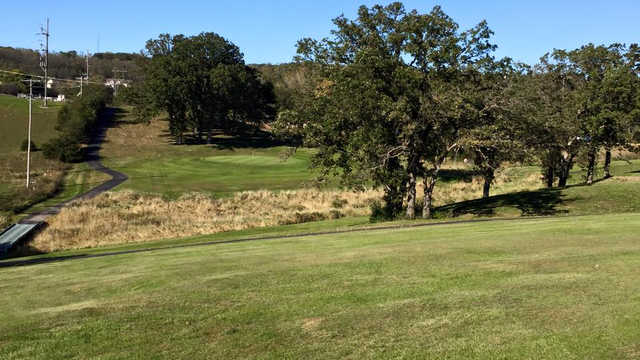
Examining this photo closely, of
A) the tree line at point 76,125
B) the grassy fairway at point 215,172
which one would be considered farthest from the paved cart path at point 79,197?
the tree line at point 76,125

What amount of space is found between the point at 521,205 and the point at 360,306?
30.4 m

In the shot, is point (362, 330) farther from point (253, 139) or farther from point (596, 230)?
point (253, 139)

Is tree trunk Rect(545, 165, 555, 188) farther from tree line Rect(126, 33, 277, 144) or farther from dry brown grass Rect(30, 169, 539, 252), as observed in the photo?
tree line Rect(126, 33, 277, 144)

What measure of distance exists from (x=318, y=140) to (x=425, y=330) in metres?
30.6

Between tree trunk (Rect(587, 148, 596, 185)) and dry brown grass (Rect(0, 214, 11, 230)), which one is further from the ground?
tree trunk (Rect(587, 148, 596, 185))

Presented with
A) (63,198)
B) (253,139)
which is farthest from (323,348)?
(253,139)

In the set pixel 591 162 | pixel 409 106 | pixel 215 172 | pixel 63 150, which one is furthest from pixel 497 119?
pixel 63 150

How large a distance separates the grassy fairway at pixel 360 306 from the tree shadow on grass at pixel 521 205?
60.9ft

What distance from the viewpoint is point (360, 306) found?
428 inches

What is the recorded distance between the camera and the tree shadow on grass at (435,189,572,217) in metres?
36.3

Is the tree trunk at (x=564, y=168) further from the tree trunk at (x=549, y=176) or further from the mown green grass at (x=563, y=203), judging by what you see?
the mown green grass at (x=563, y=203)

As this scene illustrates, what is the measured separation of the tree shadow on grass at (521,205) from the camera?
36.3m

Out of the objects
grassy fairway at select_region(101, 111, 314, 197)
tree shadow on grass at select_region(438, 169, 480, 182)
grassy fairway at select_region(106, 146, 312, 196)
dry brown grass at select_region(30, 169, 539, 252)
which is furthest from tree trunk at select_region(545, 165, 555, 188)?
grassy fairway at select_region(101, 111, 314, 197)

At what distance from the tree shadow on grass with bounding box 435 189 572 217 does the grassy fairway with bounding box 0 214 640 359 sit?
18.6 m
